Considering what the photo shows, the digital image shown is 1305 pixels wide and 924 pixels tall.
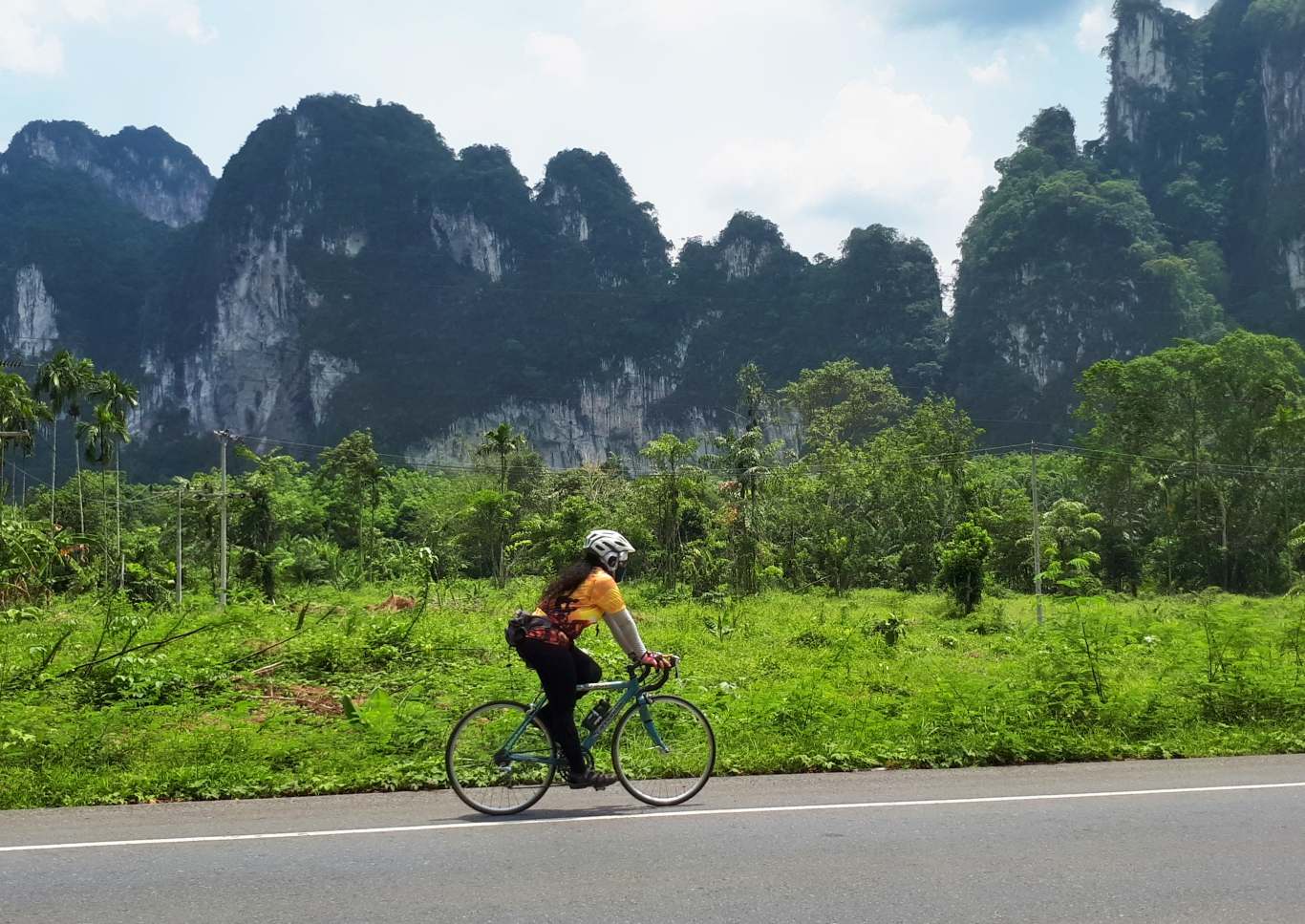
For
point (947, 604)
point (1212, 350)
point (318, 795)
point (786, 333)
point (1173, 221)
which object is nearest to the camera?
point (318, 795)

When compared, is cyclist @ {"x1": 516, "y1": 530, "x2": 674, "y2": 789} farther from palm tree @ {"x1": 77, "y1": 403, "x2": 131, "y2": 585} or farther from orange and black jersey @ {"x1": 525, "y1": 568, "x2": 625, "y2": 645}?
palm tree @ {"x1": 77, "y1": 403, "x2": 131, "y2": 585}

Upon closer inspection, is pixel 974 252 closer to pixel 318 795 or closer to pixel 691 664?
pixel 691 664

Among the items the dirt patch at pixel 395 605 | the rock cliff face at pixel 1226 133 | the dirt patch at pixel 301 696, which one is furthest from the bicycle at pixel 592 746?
the rock cliff face at pixel 1226 133

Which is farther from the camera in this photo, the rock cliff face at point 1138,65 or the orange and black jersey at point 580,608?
the rock cliff face at point 1138,65

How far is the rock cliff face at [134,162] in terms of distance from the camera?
156000 millimetres

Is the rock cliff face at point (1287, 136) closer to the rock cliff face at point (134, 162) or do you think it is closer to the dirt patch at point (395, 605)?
the dirt patch at point (395, 605)

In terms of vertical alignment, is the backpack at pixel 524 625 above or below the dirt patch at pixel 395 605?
above

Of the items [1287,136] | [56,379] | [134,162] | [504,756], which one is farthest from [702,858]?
[134,162]

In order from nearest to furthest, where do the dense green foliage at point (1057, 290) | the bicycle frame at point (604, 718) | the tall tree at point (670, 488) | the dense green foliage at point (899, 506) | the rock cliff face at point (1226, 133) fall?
the bicycle frame at point (604, 718)
the tall tree at point (670, 488)
the dense green foliage at point (899, 506)
the dense green foliage at point (1057, 290)
the rock cliff face at point (1226, 133)

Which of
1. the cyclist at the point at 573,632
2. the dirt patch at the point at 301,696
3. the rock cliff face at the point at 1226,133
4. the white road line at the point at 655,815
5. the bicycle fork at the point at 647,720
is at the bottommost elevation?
the white road line at the point at 655,815

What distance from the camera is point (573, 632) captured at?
5918mm

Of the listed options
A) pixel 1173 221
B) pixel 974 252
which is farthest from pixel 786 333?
pixel 1173 221

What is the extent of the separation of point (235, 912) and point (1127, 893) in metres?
3.78

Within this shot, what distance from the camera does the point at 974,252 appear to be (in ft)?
348
